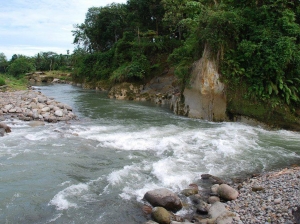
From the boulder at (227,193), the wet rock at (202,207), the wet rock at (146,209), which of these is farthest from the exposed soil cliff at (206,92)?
the wet rock at (146,209)

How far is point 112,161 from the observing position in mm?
9961

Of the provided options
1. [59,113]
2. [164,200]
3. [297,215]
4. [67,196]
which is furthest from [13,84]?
[297,215]

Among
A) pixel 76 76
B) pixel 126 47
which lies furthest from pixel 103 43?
pixel 126 47

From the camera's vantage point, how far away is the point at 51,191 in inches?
301

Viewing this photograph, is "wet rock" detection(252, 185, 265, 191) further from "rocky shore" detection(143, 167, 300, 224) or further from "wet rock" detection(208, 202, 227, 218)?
"wet rock" detection(208, 202, 227, 218)

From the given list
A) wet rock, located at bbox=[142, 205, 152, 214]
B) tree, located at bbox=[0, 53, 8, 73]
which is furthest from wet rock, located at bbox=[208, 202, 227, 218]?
tree, located at bbox=[0, 53, 8, 73]

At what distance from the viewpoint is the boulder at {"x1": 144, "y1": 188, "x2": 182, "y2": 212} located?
272 inches

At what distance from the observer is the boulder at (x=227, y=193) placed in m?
7.31

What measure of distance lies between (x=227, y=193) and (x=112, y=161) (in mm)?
4323

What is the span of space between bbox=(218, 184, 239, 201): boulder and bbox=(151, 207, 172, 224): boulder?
69.2 inches

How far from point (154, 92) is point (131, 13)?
13181mm

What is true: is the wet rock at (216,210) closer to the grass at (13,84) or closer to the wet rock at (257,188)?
the wet rock at (257,188)

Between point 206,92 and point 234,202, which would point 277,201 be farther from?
point 206,92

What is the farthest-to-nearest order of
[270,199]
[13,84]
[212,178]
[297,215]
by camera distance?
[13,84], [212,178], [270,199], [297,215]
